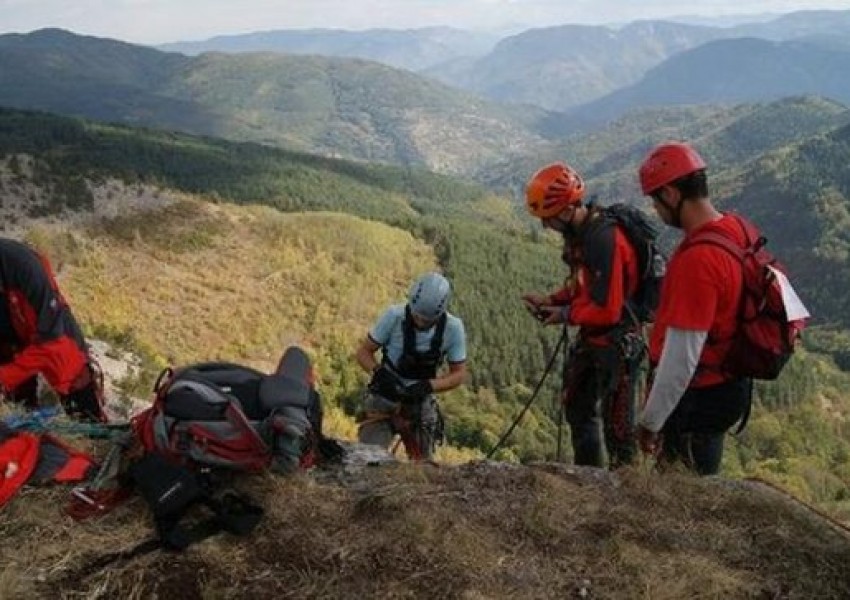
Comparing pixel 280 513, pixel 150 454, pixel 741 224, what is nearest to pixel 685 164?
pixel 741 224

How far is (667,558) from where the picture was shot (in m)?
3.86

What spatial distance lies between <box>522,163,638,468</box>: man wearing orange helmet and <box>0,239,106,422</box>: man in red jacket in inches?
138

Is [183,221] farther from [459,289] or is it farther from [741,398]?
[741,398]

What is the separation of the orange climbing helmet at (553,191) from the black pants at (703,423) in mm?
1790

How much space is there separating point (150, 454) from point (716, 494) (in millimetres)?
3192

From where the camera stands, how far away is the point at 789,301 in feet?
14.7

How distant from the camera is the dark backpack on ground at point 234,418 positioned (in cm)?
431

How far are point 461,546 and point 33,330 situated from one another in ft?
11.2

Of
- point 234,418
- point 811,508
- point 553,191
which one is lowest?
point 811,508

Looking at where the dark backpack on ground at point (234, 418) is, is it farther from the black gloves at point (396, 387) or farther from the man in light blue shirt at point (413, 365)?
the black gloves at point (396, 387)

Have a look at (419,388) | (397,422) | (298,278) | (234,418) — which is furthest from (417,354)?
(298,278)

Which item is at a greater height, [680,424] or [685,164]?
[685,164]

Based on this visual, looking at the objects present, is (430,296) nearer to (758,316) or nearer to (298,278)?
(758,316)

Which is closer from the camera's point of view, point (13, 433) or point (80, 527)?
point (80, 527)
